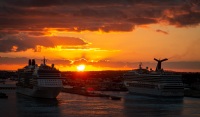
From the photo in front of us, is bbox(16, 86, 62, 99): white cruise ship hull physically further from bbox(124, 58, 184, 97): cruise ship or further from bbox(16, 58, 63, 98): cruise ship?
bbox(124, 58, 184, 97): cruise ship

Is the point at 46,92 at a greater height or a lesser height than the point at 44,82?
lesser

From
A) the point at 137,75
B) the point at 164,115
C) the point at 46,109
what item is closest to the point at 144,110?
the point at 164,115

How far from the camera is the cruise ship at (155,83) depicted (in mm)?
90375

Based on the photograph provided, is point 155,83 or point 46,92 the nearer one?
point 46,92

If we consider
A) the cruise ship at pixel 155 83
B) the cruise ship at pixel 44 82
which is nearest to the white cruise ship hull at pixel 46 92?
the cruise ship at pixel 44 82

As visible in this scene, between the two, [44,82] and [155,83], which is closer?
[44,82]

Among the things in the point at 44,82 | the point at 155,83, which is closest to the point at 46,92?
the point at 44,82

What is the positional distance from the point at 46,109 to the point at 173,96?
113 feet

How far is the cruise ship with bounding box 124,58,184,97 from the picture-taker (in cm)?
9038

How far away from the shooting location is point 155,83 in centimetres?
9400

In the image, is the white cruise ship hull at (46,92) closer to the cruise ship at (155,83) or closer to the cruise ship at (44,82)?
the cruise ship at (44,82)

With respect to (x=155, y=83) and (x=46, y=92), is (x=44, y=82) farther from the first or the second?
(x=155, y=83)

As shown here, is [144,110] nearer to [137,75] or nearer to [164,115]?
[164,115]

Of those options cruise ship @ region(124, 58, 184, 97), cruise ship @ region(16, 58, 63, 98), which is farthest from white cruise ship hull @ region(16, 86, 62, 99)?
cruise ship @ region(124, 58, 184, 97)
